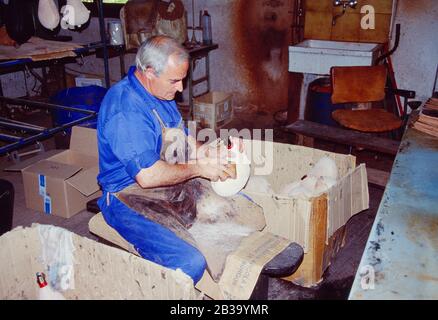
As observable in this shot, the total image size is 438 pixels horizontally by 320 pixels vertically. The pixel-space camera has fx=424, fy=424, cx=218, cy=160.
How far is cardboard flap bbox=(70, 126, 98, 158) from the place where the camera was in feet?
13.3

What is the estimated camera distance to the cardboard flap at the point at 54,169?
373cm

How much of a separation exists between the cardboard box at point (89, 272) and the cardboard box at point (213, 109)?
404 centimetres

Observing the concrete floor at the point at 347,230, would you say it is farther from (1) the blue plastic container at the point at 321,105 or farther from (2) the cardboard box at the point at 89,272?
(2) the cardboard box at the point at 89,272

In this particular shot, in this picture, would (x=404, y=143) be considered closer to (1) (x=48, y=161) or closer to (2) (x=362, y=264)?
(2) (x=362, y=264)

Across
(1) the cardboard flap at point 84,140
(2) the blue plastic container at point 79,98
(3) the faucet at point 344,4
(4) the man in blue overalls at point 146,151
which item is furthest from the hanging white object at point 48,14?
(3) the faucet at point 344,4

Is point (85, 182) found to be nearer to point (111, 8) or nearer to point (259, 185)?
point (259, 185)

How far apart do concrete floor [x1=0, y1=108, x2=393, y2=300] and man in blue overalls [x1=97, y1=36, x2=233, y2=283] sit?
3.44ft

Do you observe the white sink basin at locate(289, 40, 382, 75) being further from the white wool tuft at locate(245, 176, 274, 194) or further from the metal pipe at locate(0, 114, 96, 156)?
the metal pipe at locate(0, 114, 96, 156)

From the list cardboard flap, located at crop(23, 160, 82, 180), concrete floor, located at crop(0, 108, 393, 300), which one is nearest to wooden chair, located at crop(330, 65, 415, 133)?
concrete floor, located at crop(0, 108, 393, 300)

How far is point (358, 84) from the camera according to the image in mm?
4605

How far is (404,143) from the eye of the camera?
2.79 meters

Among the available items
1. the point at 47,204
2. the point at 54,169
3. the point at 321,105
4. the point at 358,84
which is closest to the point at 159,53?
the point at 54,169

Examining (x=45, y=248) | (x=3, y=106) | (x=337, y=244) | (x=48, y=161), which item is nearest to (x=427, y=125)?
(x=337, y=244)
